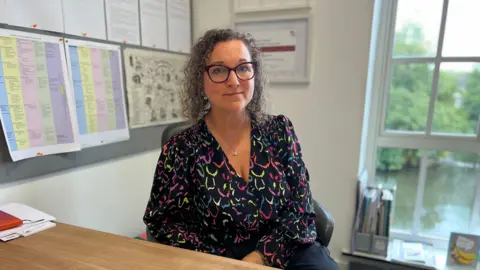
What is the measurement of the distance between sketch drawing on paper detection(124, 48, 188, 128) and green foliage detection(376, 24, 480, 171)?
4.36 feet

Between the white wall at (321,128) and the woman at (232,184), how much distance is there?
527 millimetres

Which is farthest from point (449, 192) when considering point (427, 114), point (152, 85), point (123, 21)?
point (123, 21)

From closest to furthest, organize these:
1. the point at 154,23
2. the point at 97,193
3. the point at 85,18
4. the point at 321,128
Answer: the point at 85,18 → the point at 97,193 → the point at 154,23 → the point at 321,128

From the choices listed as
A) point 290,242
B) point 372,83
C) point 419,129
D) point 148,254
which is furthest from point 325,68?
point 148,254

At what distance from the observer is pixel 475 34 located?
69.2 inches

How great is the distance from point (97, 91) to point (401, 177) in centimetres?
182

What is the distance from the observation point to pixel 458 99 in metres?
1.83

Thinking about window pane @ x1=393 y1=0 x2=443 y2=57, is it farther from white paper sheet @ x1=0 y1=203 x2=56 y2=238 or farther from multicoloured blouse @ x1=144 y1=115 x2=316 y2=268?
white paper sheet @ x1=0 y1=203 x2=56 y2=238

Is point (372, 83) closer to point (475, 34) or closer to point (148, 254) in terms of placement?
point (475, 34)

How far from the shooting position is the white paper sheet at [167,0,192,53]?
189cm

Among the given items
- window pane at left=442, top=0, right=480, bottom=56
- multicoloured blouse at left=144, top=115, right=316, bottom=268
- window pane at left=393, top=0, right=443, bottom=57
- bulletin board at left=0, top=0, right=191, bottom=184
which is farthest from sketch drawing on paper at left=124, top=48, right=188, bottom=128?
window pane at left=442, top=0, right=480, bottom=56

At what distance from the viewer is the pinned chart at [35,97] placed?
110cm

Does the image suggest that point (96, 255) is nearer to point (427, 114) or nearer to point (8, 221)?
point (8, 221)

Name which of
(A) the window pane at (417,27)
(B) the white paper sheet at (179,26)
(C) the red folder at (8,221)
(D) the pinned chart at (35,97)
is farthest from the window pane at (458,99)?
(C) the red folder at (8,221)
